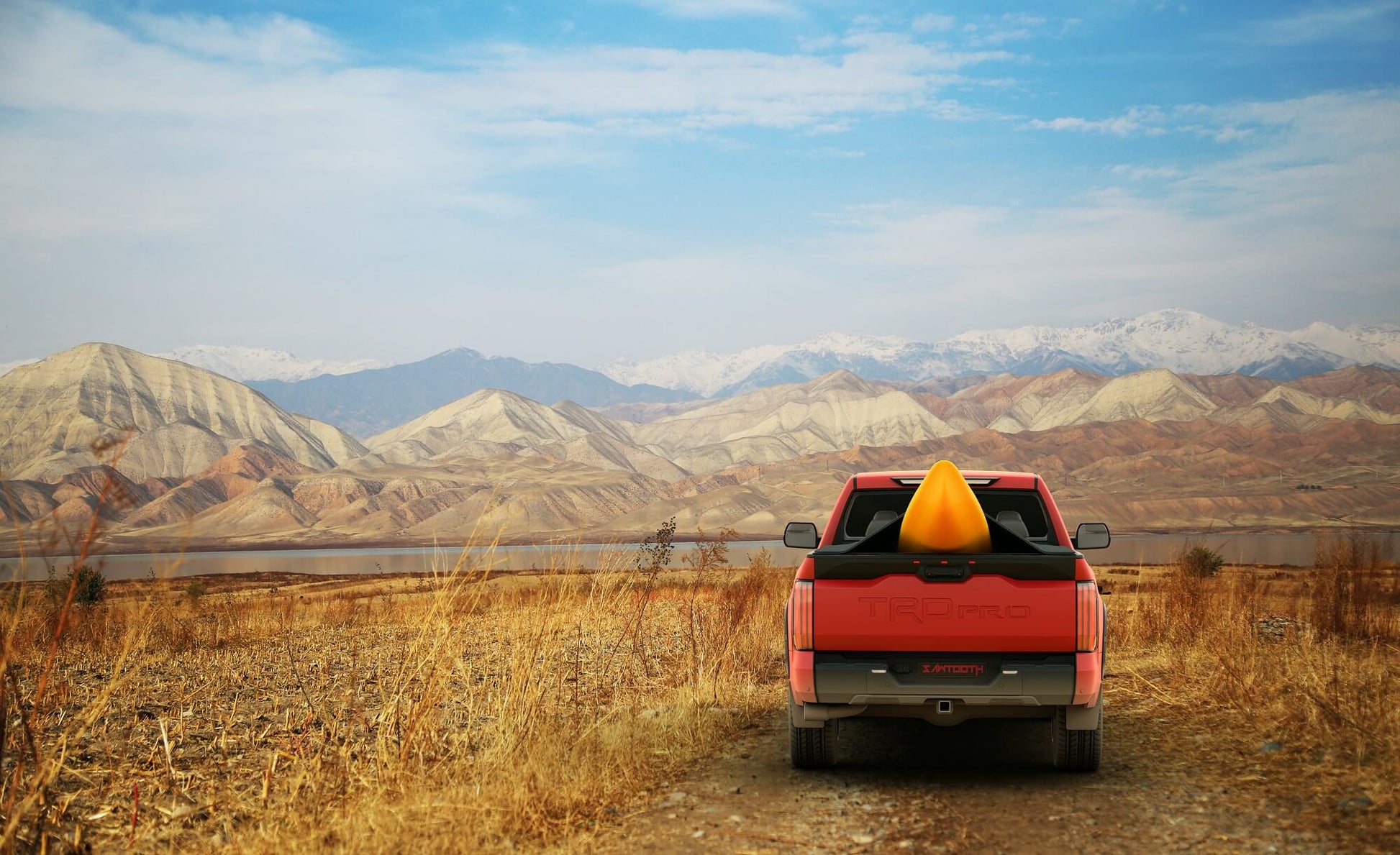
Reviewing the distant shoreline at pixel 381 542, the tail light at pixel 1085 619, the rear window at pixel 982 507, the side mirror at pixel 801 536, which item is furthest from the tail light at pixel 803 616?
the distant shoreline at pixel 381 542

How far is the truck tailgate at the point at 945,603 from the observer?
260 inches

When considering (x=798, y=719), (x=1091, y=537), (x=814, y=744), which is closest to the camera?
(x=798, y=719)

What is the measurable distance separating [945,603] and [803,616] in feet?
2.82

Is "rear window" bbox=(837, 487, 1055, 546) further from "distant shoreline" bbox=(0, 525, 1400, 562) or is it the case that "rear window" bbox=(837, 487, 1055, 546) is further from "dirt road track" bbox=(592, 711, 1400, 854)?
"distant shoreline" bbox=(0, 525, 1400, 562)

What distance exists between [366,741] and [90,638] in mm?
10153

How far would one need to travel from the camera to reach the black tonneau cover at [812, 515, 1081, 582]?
21.6 feet

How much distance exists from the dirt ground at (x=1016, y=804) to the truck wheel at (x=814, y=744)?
86 mm

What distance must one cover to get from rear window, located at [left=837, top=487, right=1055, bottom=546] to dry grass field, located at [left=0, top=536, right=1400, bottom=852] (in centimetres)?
183

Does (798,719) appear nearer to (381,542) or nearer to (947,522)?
(947,522)

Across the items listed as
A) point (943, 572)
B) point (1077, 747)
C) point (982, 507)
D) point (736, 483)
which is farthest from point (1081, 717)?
Result: point (736, 483)

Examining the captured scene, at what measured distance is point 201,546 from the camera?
494 ft

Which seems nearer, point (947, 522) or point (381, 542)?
point (947, 522)

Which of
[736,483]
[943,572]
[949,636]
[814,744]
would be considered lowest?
[736,483]

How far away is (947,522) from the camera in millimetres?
6852
